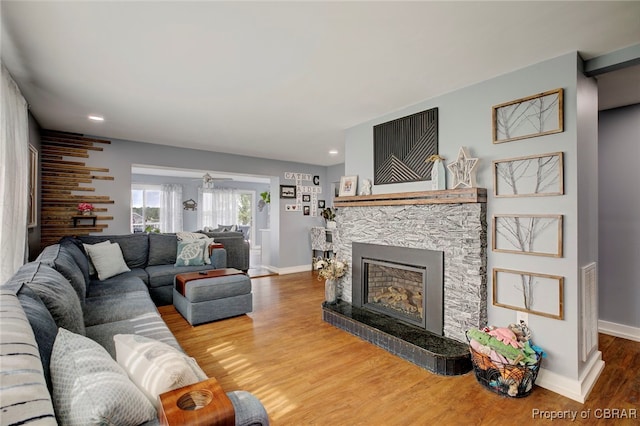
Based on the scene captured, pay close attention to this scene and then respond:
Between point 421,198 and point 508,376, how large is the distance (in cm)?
157

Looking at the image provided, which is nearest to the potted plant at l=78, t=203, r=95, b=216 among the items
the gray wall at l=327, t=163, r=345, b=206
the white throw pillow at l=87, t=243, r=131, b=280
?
the white throw pillow at l=87, t=243, r=131, b=280

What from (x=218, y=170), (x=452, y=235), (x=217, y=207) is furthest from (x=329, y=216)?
(x=217, y=207)

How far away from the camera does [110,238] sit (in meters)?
4.29

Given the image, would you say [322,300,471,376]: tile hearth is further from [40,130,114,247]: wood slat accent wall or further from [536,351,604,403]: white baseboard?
[40,130,114,247]: wood slat accent wall

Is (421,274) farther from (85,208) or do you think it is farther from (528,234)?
(85,208)

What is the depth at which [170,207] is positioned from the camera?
948 centimetres

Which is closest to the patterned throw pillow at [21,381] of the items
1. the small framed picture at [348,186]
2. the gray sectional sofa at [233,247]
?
the small framed picture at [348,186]

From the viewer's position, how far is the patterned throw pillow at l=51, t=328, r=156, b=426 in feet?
2.74

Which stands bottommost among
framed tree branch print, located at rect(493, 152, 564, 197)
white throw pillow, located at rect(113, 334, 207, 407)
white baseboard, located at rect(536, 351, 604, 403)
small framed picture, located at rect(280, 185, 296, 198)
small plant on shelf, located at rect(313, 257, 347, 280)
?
white baseboard, located at rect(536, 351, 604, 403)

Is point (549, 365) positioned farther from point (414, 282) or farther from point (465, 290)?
point (414, 282)

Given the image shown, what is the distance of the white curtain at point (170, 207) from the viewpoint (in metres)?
9.41

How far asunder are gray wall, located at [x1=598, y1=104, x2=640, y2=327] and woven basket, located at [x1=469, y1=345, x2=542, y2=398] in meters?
1.86

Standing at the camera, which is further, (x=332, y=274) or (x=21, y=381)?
(x=332, y=274)

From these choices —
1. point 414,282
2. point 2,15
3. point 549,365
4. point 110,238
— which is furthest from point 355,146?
point 110,238
